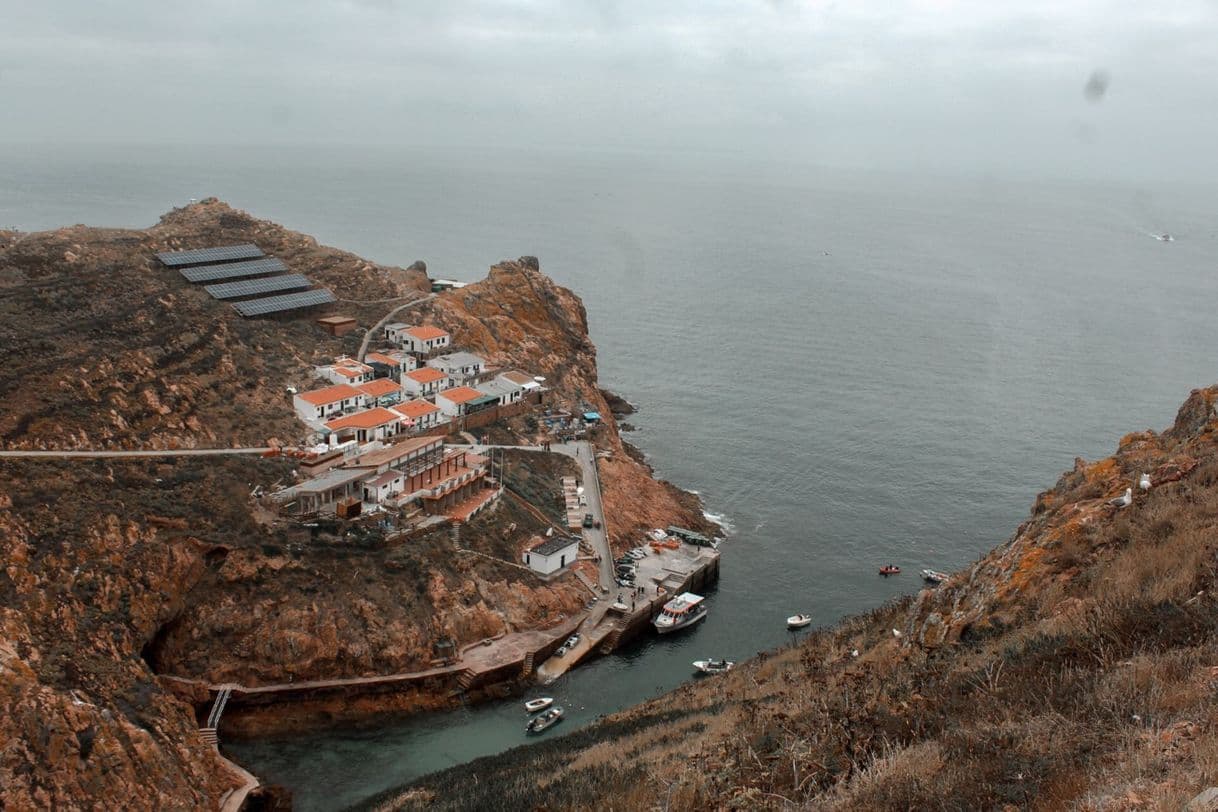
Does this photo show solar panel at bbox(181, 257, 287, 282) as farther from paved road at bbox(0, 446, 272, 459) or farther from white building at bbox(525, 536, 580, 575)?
white building at bbox(525, 536, 580, 575)

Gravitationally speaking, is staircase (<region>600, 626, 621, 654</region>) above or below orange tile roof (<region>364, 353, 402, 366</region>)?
below

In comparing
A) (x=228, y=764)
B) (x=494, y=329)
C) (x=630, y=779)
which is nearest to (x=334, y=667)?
(x=228, y=764)

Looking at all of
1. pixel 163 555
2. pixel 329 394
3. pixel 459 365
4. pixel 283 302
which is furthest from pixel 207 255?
pixel 163 555

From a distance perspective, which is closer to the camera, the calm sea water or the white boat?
the calm sea water

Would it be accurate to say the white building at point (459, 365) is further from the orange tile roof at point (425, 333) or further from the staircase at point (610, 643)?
the staircase at point (610, 643)

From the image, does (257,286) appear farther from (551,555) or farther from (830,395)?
(830,395)

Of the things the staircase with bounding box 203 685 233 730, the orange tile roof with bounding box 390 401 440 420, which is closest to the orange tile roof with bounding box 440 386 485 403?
the orange tile roof with bounding box 390 401 440 420
